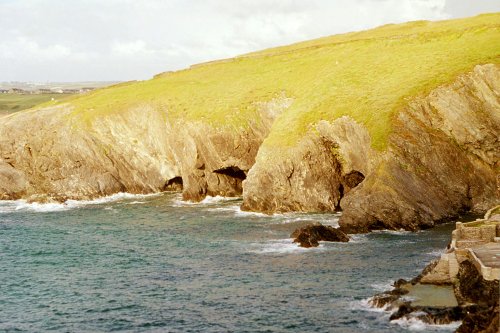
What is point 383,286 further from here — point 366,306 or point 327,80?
point 327,80

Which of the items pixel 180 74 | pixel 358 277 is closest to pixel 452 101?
pixel 358 277

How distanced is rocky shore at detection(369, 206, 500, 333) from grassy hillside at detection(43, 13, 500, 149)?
3366 cm

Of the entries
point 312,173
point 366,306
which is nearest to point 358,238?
point 312,173

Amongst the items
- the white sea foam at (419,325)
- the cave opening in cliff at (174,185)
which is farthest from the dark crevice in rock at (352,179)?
the white sea foam at (419,325)

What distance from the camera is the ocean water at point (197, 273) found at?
51.9 metres

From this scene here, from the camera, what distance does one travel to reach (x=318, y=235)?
7475 cm

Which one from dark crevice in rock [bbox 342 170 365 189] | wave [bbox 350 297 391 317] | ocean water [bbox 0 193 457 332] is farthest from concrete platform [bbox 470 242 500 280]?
dark crevice in rock [bbox 342 170 365 189]

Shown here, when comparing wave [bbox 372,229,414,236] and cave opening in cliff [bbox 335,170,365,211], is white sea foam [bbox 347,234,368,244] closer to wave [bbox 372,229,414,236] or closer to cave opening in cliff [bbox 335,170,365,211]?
wave [bbox 372,229,414,236]

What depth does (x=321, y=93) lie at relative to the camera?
108m

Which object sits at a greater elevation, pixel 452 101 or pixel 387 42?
pixel 387 42

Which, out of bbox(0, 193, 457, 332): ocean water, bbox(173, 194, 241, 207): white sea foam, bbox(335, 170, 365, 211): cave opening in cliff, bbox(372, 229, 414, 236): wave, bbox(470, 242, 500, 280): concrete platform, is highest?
bbox(335, 170, 365, 211): cave opening in cliff

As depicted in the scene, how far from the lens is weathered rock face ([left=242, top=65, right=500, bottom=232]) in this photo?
8419 centimetres

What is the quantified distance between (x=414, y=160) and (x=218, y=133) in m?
35.9

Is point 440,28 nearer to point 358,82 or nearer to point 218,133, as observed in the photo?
point 358,82
